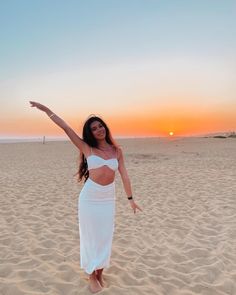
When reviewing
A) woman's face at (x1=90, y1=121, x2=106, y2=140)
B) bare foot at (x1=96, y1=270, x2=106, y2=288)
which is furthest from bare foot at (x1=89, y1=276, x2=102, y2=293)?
woman's face at (x1=90, y1=121, x2=106, y2=140)

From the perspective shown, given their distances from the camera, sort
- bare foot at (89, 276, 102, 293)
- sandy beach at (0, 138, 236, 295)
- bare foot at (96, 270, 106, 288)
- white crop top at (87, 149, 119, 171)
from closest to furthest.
→ white crop top at (87, 149, 119, 171) < bare foot at (89, 276, 102, 293) < bare foot at (96, 270, 106, 288) < sandy beach at (0, 138, 236, 295)

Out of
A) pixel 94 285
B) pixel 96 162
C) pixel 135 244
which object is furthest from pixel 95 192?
pixel 135 244

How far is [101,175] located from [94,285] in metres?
1.39

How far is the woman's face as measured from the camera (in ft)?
13.8

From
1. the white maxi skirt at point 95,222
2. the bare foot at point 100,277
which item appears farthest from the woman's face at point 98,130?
the bare foot at point 100,277

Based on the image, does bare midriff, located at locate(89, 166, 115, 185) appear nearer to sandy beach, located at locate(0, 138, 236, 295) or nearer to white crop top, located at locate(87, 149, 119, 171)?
white crop top, located at locate(87, 149, 119, 171)

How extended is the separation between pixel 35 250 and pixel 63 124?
265cm

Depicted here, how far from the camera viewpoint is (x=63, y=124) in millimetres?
4145

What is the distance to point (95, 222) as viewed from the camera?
418 cm

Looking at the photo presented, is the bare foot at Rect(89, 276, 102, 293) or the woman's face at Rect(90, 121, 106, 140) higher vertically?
the woman's face at Rect(90, 121, 106, 140)

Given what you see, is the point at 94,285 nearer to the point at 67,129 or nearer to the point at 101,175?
the point at 101,175

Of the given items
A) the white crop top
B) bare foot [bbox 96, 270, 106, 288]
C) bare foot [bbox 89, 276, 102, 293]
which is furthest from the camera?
bare foot [bbox 96, 270, 106, 288]

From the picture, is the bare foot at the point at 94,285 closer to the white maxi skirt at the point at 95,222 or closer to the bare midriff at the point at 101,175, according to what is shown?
the white maxi skirt at the point at 95,222

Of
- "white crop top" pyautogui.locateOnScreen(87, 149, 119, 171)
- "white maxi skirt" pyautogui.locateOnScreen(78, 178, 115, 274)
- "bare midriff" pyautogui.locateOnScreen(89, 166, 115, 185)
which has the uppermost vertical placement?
"white crop top" pyautogui.locateOnScreen(87, 149, 119, 171)
